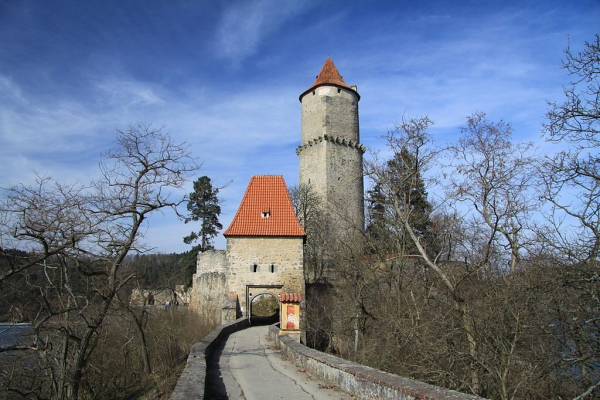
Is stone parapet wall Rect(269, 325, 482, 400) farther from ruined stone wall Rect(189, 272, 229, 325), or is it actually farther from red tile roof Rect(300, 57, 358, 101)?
red tile roof Rect(300, 57, 358, 101)

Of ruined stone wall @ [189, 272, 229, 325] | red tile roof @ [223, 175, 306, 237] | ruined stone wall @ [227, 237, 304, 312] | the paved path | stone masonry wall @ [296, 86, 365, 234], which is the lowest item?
the paved path

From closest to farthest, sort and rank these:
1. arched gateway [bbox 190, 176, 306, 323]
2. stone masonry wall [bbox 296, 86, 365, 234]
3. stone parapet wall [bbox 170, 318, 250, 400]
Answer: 1. stone parapet wall [bbox 170, 318, 250, 400]
2. arched gateway [bbox 190, 176, 306, 323]
3. stone masonry wall [bbox 296, 86, 365, 234]

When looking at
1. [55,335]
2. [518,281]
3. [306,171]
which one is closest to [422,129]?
[518,281]

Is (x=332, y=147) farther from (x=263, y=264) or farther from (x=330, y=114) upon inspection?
(x=263, y=264)

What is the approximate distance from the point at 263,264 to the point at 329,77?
1912 cm

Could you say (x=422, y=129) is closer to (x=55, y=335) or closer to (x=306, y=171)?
(x=55, y=335)

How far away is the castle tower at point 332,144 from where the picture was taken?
33312 mm

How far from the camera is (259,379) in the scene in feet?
25.7

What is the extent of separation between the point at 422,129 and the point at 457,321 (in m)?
4.95

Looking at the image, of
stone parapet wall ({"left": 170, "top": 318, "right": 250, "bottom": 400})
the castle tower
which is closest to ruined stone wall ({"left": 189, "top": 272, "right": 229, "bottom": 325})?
stone parapet wall ({"left": 170, "top": 318, "right": 250, "bottom": 400})

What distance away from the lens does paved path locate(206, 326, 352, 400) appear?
664 centimetres

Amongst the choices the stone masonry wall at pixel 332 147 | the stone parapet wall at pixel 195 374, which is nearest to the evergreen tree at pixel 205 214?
the stone masonry wall at pixel 332 147

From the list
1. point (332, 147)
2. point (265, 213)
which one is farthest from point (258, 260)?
point (332, 147)

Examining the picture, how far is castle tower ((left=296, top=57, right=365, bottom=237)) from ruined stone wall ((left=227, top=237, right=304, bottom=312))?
11.9m
